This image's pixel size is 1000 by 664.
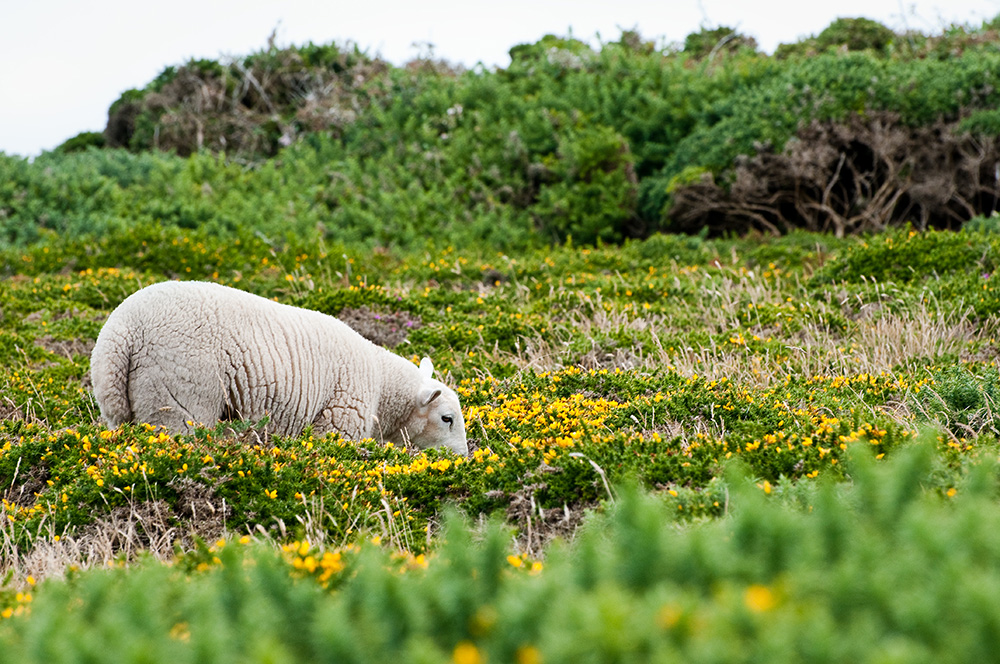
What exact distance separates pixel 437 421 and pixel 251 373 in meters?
1.69

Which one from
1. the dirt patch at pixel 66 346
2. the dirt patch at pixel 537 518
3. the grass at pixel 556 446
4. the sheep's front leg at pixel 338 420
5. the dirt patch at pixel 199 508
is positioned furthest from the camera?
the dirt patch at pixel 66 346

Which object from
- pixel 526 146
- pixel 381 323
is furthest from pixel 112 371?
pixel 526 146

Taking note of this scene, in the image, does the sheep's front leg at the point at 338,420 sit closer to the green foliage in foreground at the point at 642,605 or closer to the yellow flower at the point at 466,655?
the green foliage in foreground at the point at 642,605

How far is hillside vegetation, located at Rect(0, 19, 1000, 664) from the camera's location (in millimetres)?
2010

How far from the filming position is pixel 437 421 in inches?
279

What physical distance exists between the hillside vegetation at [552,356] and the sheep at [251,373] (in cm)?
40

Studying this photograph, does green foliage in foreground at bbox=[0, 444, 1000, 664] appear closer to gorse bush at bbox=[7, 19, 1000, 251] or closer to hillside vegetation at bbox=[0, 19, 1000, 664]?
hillside vegetation at bbox=[0, 19, 1000, 664]

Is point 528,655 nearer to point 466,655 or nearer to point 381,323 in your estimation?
point 466,655

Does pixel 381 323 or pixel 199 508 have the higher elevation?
pixel 381 323

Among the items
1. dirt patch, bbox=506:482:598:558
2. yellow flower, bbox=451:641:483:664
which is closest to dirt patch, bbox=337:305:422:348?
dirt patch, bbox=506:482:598:558

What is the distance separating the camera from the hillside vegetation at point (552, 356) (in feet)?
6.59

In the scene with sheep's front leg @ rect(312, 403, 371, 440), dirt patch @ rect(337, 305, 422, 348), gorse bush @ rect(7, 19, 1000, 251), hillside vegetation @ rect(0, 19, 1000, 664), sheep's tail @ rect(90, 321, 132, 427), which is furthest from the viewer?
gorse bush @ rect(7, 19, 1000, 251)

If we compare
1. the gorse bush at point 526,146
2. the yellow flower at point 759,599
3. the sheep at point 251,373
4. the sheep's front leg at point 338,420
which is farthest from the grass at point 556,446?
the gorse bush at point 526,146

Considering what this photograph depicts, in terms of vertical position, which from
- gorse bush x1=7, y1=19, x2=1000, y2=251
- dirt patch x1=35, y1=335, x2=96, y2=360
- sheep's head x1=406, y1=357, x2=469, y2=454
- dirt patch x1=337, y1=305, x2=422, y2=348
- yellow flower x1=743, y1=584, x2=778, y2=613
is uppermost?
gorse bush x1=7, y1=19, x2=1000, y2=251
